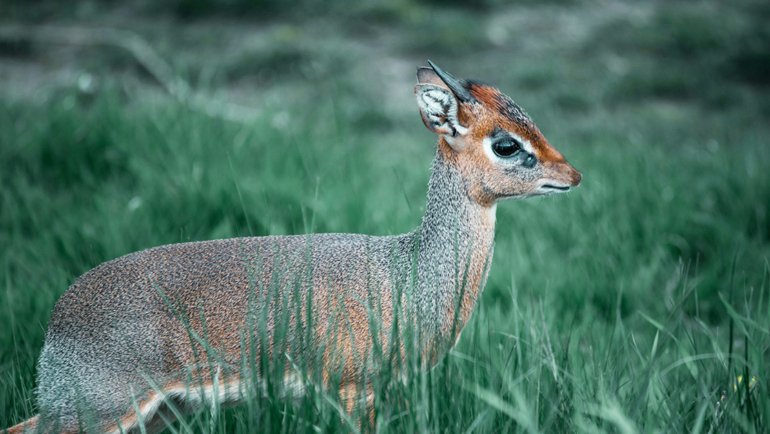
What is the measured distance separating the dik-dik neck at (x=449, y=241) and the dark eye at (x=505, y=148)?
12cm

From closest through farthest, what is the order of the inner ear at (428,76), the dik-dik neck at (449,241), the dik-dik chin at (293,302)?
the dik-dik chin at (293,302), the dik-dik neck at (449,241), the inner ear at (428,76)

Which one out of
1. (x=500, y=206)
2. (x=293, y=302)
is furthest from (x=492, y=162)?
(x=500, y=206)

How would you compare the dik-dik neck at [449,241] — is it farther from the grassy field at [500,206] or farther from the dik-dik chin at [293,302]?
the grassy field at [500,206]

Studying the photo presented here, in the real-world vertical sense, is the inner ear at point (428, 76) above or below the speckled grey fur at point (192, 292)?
above

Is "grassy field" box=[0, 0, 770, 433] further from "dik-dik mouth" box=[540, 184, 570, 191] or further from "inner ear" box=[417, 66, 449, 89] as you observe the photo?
"inner ear" box=[417, 66, 449, 89]

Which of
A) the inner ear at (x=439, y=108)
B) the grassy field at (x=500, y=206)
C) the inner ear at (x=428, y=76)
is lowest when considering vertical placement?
the grassy field at (x=500, y=206)

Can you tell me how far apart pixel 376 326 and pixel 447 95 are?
740 millimetres

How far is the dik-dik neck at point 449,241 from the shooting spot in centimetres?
248

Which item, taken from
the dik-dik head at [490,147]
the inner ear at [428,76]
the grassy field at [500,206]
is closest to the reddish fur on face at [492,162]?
the dik-dik head at [490,147]

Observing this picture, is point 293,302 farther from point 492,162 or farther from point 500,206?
point 500,206

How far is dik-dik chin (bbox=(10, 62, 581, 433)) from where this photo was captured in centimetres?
218

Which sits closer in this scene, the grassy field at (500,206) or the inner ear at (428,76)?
the grassy field at (500,206)

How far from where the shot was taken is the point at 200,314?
87.0 inches

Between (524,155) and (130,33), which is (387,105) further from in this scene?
(524,155)
